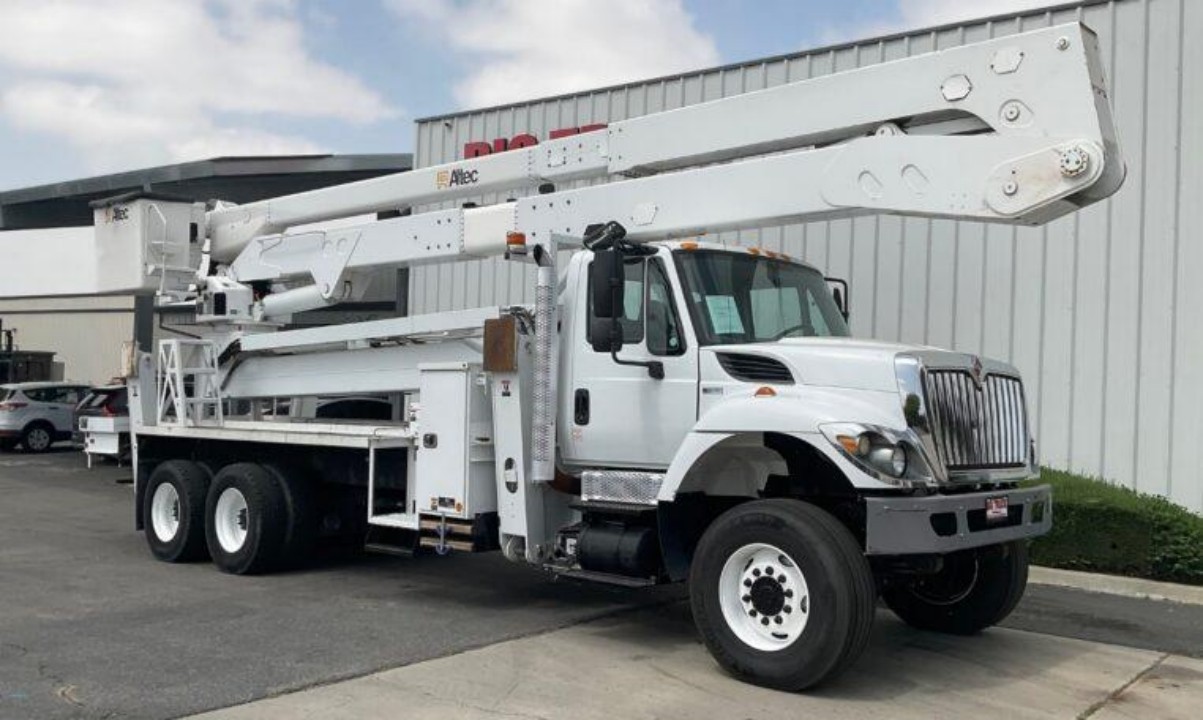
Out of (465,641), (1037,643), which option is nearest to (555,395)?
(465,641)

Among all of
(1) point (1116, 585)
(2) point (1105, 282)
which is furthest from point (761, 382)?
(2) point (1105, 282)

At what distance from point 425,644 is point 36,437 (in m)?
20.3

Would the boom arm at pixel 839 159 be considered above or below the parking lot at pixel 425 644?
above

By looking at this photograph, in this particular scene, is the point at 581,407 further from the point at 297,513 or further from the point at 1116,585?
the point at 1116,585

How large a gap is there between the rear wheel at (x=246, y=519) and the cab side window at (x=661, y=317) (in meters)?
4.22

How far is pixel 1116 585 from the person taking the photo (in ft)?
33.2

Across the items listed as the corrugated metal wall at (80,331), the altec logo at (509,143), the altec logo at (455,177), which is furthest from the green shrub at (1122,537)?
the corrugated metal wall at (80,331)

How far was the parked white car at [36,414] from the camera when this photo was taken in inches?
945

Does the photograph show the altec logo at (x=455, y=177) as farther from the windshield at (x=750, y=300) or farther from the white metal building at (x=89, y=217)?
the white metal building at (x=89, y=217)

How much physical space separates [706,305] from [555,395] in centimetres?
127

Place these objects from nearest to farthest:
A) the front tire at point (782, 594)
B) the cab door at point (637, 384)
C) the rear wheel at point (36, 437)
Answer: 1. the front tire at point (782, 594)
2. the cab door at point (637, 384)
3. the rear wheel at point (36, 437)

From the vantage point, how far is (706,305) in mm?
7336

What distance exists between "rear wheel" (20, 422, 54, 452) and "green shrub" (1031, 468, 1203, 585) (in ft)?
69.8

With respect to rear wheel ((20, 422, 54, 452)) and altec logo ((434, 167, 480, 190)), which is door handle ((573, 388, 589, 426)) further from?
rear wheel ((20, 422, 54, 452))
